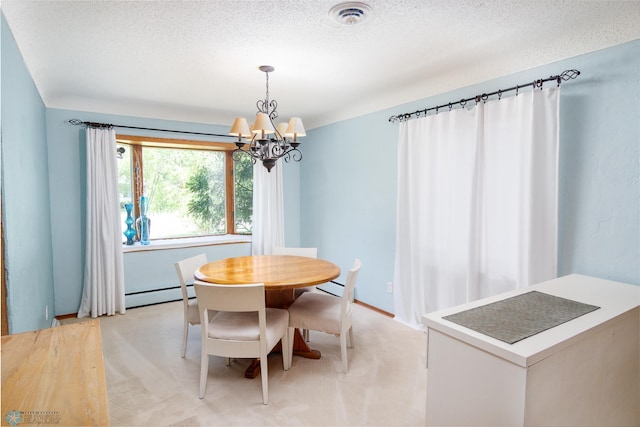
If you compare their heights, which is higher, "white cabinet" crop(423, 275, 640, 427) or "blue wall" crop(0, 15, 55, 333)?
"blue wall" crop(0, 15, 55, 333)

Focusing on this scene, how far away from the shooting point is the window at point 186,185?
13.8 feet

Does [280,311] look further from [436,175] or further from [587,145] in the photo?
[587,145]

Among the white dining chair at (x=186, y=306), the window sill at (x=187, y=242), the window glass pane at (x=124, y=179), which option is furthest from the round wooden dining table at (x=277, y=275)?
the window glass pane at (x=124, y=179)

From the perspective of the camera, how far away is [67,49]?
2.33m

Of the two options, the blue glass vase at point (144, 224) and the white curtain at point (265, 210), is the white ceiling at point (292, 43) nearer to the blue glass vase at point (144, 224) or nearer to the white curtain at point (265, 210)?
the blue glass vase at point (144, 224)

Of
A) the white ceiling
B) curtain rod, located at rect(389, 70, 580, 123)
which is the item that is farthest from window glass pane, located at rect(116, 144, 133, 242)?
curtain rod, located at rect(389, 70, 580, 123)

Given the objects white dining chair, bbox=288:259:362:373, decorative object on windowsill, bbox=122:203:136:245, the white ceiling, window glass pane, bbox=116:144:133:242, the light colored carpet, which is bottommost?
the light colored carpet

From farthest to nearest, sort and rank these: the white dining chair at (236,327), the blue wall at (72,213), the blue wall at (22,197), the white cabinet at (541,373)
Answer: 1. the blue wall at (72,213)
2. the white dining chair at (236,327)
3. the blue wall at (22,197)
4. the white cabinet at (541,373)

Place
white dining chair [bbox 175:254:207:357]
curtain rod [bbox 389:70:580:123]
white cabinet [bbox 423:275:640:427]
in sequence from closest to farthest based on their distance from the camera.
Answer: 1. white cabinet [bbox 423:275:640:427]
2. curtain rod [bbox 389:70:580:123]
3. white dining chair [bbox 175:254:207:357]

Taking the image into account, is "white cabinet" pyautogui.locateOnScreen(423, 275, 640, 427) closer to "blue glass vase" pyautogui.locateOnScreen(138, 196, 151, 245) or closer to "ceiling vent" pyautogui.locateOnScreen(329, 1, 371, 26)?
"ceiling vent" pyautogui.locateOnScreen(329, 1, 371, 26)

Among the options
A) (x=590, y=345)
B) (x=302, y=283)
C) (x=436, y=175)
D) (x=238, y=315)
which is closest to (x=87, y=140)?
(x=238, y=315)

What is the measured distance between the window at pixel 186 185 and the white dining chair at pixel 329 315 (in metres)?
2.49

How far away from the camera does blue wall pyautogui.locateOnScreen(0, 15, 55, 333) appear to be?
1766mm

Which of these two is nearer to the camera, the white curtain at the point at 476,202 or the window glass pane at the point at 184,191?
the white curtain at the point at 476,202
